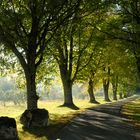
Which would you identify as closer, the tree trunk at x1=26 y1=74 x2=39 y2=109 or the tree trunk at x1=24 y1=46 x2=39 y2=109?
the tree trunk at x1=24 y1=46 x2=39 y2=109

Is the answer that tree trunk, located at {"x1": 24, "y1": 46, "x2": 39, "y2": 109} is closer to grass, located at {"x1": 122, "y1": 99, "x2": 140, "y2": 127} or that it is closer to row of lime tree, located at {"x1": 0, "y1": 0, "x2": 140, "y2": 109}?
row of lime tree, located at {"x1": 0, "y1": 0, "x2": 140, "y2": 109}

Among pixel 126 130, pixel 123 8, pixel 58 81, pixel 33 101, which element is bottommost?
pixel 126 130

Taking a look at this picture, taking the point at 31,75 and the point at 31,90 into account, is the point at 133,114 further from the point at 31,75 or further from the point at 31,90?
the point at 31,75

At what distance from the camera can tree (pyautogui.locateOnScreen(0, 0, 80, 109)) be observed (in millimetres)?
23203

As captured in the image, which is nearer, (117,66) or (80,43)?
(80,43)

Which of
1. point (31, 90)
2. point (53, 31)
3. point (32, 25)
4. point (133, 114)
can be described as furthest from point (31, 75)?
point (133, 114)

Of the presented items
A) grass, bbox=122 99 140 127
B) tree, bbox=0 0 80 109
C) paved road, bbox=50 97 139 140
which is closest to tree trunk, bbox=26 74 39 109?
tree, bbox=0 0 80 109

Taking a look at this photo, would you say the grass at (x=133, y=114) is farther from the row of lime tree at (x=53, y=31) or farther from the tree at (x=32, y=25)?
the tree at (x=32, y=25)

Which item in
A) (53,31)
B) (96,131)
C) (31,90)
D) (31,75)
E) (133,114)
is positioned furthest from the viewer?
(133,114)

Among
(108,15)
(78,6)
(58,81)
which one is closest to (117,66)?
(58,81)

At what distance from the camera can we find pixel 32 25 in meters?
23.9

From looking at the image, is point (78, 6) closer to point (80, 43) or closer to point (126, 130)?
point (126, 130)

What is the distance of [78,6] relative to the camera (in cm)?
2645

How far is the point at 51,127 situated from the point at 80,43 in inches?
970
